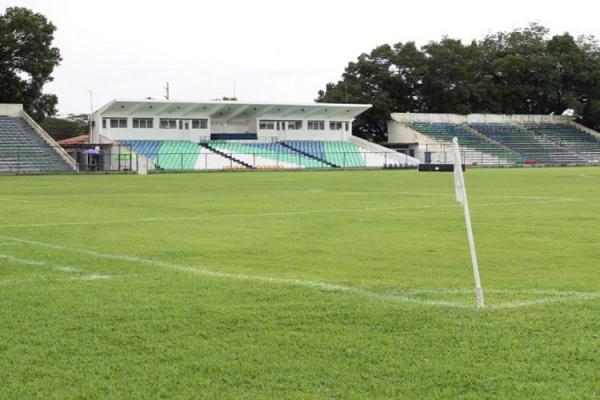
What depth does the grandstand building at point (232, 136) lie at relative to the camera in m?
72.4

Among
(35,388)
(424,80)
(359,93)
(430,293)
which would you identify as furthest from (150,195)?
(424,80)

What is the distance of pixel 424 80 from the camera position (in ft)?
322

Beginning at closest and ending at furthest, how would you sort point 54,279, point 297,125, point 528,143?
→ point 54,279
point 297,125
point 528,143

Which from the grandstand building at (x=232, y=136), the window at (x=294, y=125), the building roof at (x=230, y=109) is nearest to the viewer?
the grandstand building at (x=232, y=136)

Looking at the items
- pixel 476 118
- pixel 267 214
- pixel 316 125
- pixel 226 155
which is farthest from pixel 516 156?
pixel 267 214

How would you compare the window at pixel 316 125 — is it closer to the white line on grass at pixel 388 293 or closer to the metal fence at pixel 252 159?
the metal fence at pixel 252 159

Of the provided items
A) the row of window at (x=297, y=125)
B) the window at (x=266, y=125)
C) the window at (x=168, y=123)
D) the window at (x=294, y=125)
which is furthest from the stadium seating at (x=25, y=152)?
the window at (x=294, y=125)

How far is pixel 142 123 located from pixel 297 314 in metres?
72.4

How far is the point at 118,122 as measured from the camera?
76125 mm

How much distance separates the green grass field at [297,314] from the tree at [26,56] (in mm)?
63112

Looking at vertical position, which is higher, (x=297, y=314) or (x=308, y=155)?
(x=308, y=155)

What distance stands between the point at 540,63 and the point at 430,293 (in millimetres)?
98606

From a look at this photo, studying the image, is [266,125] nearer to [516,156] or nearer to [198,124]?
[198,124]

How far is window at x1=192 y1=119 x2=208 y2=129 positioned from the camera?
80500 mm
